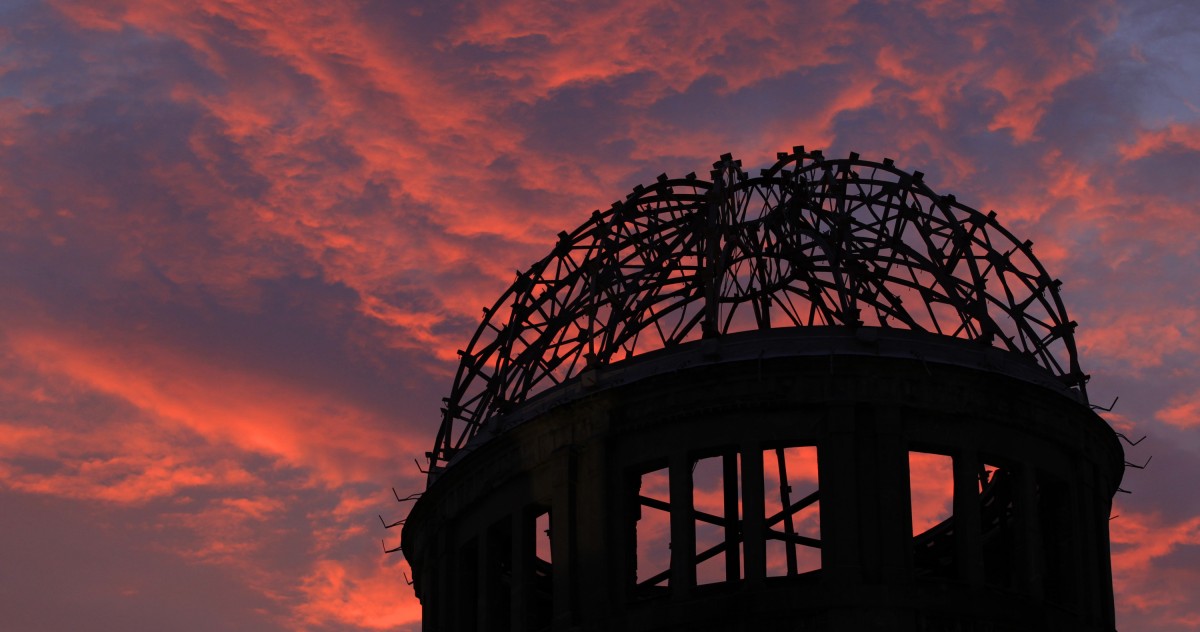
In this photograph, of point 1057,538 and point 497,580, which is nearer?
point 1057,538

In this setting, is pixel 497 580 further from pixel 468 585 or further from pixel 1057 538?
pixel 1057 538

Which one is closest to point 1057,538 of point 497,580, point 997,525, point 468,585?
point 997,525

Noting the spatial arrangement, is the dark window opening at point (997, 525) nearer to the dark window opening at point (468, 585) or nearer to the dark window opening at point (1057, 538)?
the dark window opening at point (1057, 538)

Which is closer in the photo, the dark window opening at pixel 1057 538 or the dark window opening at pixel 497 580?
the dark window opening at pixel 1057 538

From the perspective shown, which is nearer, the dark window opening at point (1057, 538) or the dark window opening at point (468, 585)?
the dark window opening at point (1057, 538)

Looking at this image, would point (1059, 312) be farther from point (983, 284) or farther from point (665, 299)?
point (665, 299)

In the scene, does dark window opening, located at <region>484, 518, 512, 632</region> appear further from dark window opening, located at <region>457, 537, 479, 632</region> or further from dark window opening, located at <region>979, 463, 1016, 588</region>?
dark window opening, located at <region>979, 463, 1016, 588</region>

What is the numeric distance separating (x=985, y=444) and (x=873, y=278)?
8.21 meters

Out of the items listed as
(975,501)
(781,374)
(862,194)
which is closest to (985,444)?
(975,501)

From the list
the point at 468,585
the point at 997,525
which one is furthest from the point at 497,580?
the point at 997,525

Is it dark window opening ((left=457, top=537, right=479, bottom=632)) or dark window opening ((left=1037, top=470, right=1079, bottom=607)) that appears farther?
dark window opening ((left=457, top=537, right=479, bottom=632))

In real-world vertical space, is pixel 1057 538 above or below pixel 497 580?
above

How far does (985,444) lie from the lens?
63.7 meters

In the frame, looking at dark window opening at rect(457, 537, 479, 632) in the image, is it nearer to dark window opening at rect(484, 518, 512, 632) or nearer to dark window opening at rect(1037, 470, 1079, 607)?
dark window opening at rect(484, 518, 512, 632)
